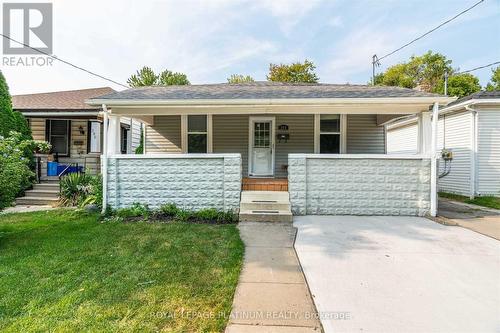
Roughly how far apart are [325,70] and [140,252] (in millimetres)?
24570

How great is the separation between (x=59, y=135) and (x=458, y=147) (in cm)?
1543

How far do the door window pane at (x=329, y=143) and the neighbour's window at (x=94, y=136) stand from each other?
8412mm

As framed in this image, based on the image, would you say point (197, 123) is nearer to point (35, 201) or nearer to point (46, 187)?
point (46, 187)

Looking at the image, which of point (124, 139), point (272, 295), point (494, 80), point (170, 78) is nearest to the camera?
point (272, 295)

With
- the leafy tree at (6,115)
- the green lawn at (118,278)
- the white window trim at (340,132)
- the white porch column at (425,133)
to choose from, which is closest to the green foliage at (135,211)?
the green lawn at (118,278)

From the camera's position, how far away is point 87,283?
2881 mm

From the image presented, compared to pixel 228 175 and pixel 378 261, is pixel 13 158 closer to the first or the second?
pixel 228 175

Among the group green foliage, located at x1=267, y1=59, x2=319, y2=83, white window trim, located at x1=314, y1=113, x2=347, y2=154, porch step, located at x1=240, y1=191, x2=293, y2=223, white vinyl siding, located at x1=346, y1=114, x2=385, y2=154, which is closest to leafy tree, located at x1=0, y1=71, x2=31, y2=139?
porch step, located at x1=240, y1=191, x2=293, y2=223

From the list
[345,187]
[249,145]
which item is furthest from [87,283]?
[249,145]

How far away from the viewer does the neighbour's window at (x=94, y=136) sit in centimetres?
986

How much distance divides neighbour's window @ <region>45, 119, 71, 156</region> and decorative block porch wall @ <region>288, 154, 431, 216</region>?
9.29 metres

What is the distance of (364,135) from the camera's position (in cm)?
874

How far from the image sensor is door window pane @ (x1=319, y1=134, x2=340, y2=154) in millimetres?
8633

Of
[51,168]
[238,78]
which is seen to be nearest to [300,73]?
[238,78]
